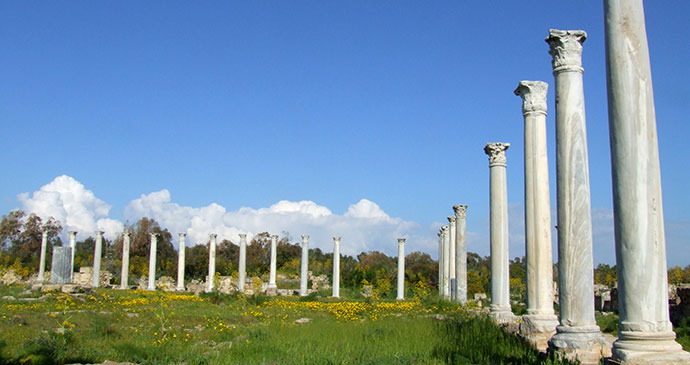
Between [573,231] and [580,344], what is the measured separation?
1882 millimetres

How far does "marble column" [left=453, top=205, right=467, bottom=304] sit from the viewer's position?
27.6m

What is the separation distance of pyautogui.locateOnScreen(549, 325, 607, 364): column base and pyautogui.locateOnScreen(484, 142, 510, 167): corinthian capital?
26.0 feet

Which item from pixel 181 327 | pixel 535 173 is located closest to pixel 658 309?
pixel 535 173

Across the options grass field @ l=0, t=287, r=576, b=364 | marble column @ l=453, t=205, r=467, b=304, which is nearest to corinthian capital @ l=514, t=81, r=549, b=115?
grass field @ l=0, t=287, r=576, b=364

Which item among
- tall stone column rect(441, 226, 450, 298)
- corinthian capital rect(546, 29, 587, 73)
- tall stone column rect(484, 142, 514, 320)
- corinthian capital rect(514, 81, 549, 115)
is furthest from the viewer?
tall stone column rect(441, 226, 450, 298)

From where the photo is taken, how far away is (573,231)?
10.6 meters

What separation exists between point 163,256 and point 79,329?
62.9 m

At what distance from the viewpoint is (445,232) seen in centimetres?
3662

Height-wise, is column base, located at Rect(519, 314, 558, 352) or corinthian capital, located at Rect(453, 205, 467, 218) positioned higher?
corinthian capital, located at Rect(453, 205, 467, 218)

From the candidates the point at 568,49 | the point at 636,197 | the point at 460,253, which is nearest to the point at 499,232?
the point at 568,49

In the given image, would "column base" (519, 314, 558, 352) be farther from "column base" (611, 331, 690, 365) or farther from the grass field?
Result: "column base" (611, 331, 690, 365)

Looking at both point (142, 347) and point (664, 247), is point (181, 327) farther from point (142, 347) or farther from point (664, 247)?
point (664, 247)

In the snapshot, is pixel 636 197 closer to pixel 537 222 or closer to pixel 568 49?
pixel 568 49

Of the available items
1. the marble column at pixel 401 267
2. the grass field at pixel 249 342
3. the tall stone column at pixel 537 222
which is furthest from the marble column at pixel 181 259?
the tall stone column at pixel 537 222
